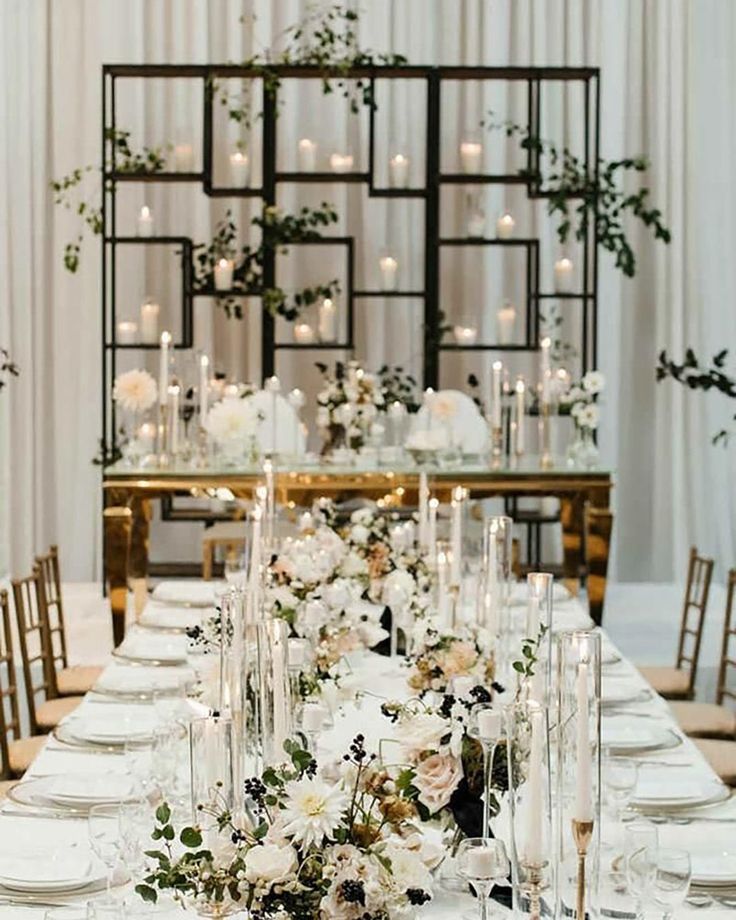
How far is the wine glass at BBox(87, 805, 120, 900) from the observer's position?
7.45 feet

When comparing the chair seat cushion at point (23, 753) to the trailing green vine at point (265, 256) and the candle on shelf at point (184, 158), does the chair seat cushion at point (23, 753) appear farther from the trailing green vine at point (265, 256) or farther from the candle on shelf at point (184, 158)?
the candle on shelf at point (184, 158)

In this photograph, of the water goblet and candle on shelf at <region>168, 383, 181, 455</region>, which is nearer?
the water goblet

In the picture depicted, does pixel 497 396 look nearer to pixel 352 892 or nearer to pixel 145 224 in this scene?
pixel 145 224

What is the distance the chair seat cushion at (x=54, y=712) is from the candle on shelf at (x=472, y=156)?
4.37m

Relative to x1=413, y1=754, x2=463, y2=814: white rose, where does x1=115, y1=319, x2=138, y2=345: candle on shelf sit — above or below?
above

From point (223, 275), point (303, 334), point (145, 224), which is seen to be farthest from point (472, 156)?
point (145, 224)

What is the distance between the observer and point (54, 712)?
15.1 feet

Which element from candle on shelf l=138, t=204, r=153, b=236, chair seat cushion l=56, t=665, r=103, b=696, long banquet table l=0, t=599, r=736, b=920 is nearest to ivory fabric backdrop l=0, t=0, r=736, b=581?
candle on shelf l=138, t=204, r=153, b=236

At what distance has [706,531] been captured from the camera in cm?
943

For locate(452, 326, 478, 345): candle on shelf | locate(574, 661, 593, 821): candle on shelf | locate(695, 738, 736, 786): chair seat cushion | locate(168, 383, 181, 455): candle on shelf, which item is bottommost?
locate(695, 738, 736, 786): chair seat cushion

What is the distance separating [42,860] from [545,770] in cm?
85

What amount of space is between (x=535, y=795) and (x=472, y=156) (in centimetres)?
676

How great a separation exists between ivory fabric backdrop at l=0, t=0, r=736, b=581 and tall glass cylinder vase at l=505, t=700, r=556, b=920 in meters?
7.38

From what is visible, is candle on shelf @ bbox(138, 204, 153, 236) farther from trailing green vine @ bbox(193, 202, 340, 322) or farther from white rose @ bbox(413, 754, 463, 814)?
white rose @ bbox(413, 754, 463, 814)
